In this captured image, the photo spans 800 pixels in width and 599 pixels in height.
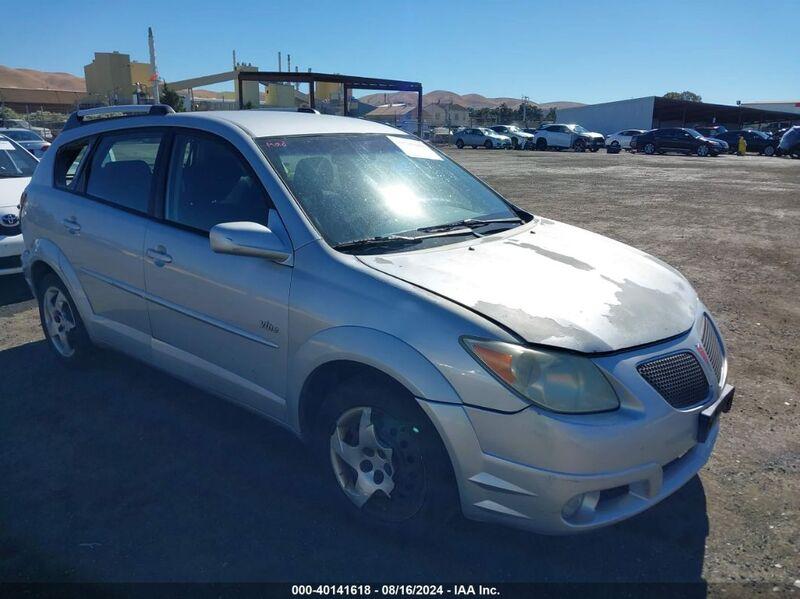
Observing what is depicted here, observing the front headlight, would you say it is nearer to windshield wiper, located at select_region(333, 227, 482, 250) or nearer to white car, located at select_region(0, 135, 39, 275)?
windshield wiper, located at select_region(333, 227, 482, 250)

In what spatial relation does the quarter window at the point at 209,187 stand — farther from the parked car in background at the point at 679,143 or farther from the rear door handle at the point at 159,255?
the parked car in background at the point at 679,143

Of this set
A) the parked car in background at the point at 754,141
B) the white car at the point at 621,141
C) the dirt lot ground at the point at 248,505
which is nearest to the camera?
the dirt lot ground at the point at 248,505

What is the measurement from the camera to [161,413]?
159 inches

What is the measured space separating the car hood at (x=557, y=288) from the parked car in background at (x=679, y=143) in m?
36.4

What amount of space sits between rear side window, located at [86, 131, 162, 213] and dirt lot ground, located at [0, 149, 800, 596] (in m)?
1.31

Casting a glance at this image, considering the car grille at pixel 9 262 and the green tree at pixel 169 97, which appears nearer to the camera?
the car grille at pixel 9 262

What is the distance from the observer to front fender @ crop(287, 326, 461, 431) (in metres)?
2.44

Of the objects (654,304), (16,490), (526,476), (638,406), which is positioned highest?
(654,304)

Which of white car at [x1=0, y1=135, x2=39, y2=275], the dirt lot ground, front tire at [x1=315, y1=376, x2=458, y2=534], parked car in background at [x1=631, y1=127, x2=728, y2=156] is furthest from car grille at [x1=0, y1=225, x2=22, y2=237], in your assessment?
parked car in background at [x1=631, y1=127, x2=728, y2=156]

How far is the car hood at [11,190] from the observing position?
6.87m

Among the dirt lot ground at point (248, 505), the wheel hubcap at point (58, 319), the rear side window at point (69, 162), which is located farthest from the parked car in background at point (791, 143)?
the wheel hubcap at point (58, 319)

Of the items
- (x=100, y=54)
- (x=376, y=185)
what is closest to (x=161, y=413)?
(x=376, y=185)

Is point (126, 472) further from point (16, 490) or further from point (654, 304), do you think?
point (654, 304)

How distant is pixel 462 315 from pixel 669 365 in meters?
0.88
